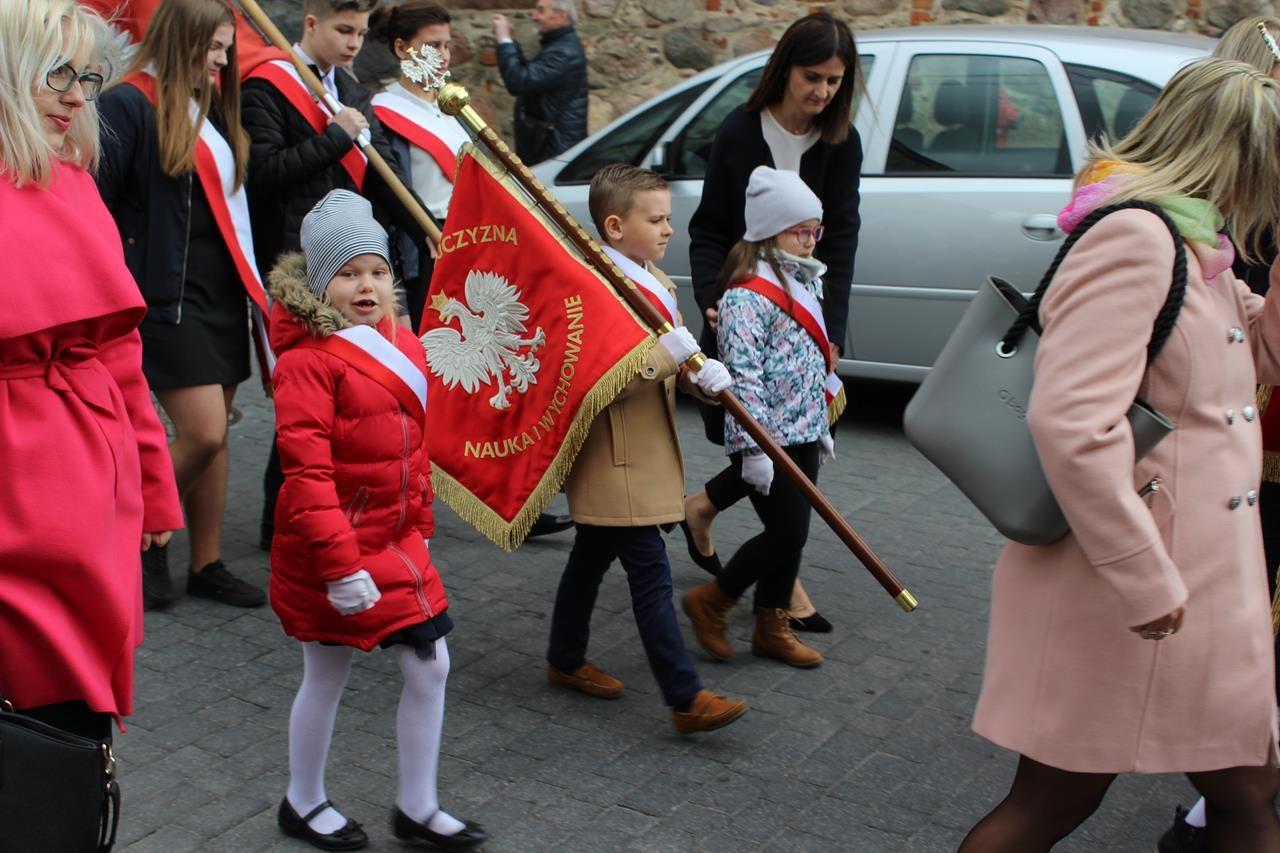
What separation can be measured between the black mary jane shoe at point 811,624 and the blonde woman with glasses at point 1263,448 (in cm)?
142

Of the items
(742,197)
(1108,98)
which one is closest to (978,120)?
(1108,98)

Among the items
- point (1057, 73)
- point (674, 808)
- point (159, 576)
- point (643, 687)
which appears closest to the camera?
point (674, 808)

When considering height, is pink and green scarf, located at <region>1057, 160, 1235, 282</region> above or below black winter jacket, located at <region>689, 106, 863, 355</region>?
above

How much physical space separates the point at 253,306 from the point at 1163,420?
3.44 meters

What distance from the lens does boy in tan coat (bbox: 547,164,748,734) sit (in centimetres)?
402

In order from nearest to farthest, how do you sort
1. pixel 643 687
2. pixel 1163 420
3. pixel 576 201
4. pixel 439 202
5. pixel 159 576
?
pixel 1163 420, pixel 643 687, pixel 159 576, pixel 439 202, pixel 576 201

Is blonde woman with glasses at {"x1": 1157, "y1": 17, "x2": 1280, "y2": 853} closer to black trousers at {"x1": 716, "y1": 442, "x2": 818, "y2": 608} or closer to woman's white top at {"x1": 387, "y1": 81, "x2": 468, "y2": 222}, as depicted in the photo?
black trousers at {"x1": 716, "y1": 442, "x2": 818, "y2": 608}

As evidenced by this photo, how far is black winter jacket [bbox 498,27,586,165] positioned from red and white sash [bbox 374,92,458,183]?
13.2 feet

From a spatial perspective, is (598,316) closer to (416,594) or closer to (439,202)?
(416,594)

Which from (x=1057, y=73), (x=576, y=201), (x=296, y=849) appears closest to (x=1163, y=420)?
(x=296, y=849)

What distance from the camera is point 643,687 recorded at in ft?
14.7

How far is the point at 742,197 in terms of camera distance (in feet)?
A: 15.7

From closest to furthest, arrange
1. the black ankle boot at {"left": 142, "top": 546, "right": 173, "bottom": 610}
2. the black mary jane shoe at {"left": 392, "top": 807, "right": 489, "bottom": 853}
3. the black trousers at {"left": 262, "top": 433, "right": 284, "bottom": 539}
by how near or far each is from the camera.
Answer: the black mary jane shoe at {"left": 392, "top": 807, "right": 489, "bottom": 853} → the black ankle boot at {"left": 142, "top": 546, "right": 173, "bottom": 610} → the black trousers at {"left": 262, "top": 433, "right": 284, "bottom": 539}

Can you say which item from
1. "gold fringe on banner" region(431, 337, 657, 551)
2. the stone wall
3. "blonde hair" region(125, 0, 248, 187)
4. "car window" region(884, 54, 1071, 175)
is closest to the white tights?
"gold fringe on banner" region(431, 337, 657, 551)
